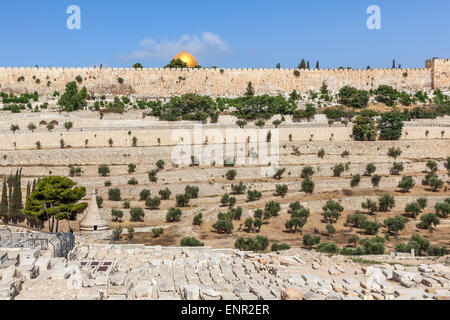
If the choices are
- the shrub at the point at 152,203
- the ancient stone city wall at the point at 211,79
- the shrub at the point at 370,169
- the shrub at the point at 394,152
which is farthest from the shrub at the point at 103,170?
the ancient stone city wall at the point at 211,79

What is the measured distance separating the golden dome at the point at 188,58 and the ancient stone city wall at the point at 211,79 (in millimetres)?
3518

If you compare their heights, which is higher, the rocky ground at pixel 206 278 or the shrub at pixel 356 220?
the rocky ground at pixel 206 278

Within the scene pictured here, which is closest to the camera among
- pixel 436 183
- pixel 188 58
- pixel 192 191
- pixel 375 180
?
pixel 192 191

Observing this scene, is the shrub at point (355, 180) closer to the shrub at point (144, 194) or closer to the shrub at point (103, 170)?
the shrub at point (144, 194)

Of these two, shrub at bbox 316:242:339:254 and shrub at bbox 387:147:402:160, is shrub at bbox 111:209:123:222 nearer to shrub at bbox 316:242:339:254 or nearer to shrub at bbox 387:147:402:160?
shrub at bbox 316:242:339:254

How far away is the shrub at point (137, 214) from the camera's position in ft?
75.5

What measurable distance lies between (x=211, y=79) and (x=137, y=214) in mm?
23407

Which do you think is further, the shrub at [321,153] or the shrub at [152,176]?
the shrub at [321,153]

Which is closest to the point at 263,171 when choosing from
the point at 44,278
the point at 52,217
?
the point at 52,217

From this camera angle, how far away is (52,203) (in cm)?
2072

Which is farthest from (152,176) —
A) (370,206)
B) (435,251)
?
(435,251)

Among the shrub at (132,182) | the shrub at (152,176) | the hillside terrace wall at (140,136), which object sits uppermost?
the hillside terrace wall at (140,136)

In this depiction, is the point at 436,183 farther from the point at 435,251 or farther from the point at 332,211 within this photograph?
the point at 435,251

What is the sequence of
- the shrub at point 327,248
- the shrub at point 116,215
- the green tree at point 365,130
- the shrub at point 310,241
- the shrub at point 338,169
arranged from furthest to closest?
the green tree at point 365,130 → the shrub at point 338,169 → the shrub at point 116,215 → the shrub at point 310,241 → the shrub at point 327,248
